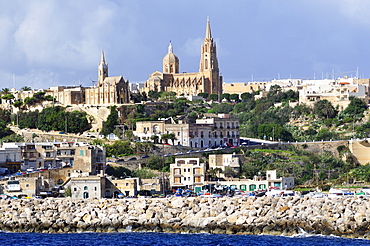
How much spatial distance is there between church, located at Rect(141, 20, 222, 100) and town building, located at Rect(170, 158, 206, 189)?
172ft

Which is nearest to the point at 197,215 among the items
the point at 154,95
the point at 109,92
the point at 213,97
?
the point at 109,92

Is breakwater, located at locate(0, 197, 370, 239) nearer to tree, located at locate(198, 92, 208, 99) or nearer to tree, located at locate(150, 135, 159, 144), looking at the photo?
tree, located at locate(150, 135, 159, 144)

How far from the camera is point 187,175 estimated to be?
61.5m

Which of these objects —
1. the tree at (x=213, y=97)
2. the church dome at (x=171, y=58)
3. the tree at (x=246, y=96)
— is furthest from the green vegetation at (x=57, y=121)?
the church dome at (x=171, y=58)

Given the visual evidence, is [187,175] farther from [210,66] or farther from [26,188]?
[210,66]

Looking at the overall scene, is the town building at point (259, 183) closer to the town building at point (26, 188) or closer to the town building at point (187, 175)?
the town building at point (187, 175)

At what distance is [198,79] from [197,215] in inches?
2921

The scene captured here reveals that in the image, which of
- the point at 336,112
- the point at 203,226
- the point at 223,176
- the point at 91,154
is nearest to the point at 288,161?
the point at 223,176

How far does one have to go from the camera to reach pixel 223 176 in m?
64.7

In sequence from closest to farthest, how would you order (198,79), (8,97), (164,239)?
(164,239) → (8,97) → (198,79)

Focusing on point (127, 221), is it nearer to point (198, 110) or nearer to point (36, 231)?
point (36, 231)

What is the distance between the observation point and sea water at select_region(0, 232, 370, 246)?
39.9m

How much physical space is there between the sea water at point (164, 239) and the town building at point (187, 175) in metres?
17.8

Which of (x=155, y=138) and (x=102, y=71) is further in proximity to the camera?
(x=102, y=71)
